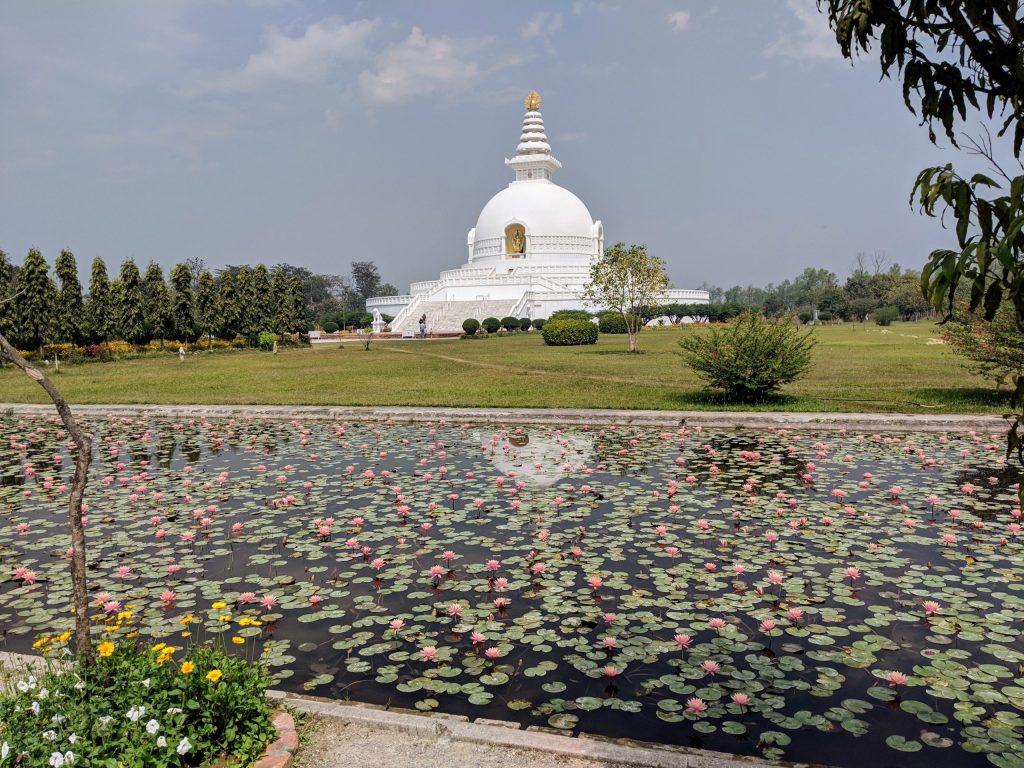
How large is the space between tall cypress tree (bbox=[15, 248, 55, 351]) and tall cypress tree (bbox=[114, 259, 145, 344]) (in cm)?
346

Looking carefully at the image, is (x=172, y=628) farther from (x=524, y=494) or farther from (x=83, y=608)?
(x=524, y=494)

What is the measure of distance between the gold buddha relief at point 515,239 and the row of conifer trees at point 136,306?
21.8m

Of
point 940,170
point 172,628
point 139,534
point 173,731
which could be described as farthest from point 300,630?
point 940,170

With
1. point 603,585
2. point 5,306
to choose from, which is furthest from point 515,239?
point 603,585

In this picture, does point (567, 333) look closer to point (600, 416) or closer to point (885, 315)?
point (600, 416)

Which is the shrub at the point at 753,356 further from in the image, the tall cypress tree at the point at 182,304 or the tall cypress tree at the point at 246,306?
the tall cypress tree at the point at 246,306

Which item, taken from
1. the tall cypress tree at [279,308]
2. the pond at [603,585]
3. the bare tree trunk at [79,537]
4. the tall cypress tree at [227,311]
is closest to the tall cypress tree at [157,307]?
the tall cypress tree at [227,311]

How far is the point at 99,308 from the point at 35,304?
11.5ft

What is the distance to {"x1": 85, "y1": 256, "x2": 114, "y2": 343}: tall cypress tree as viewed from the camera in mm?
31250

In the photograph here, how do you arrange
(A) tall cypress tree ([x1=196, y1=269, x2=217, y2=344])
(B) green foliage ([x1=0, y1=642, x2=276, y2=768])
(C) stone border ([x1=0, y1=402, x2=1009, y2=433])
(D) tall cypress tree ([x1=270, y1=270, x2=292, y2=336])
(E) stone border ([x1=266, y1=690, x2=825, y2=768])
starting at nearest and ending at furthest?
(B) green foliage ([x1=0, y1=642, x2=276, y2=768])
(E) stone border ([x1=266, y1=690, x2=825, y2=768])
(C) stone border ([x1=0, y1=402, x2=1009, y2=433])
(A) tall cypress tree ([x1=196, y1=269, x2=217, y2=344])
(D) tall cypress tree ([x1=270, y1=270, x2=292, y2=336])

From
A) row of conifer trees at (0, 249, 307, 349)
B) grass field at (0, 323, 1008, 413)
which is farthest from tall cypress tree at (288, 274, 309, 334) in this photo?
grass field at (0, 323, 1008, 413)

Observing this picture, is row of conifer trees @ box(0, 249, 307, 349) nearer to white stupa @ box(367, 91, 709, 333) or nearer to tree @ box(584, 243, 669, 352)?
white stupa @ box(367, 91, 709, 333)

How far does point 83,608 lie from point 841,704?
3.61 m

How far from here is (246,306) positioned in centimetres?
3691
